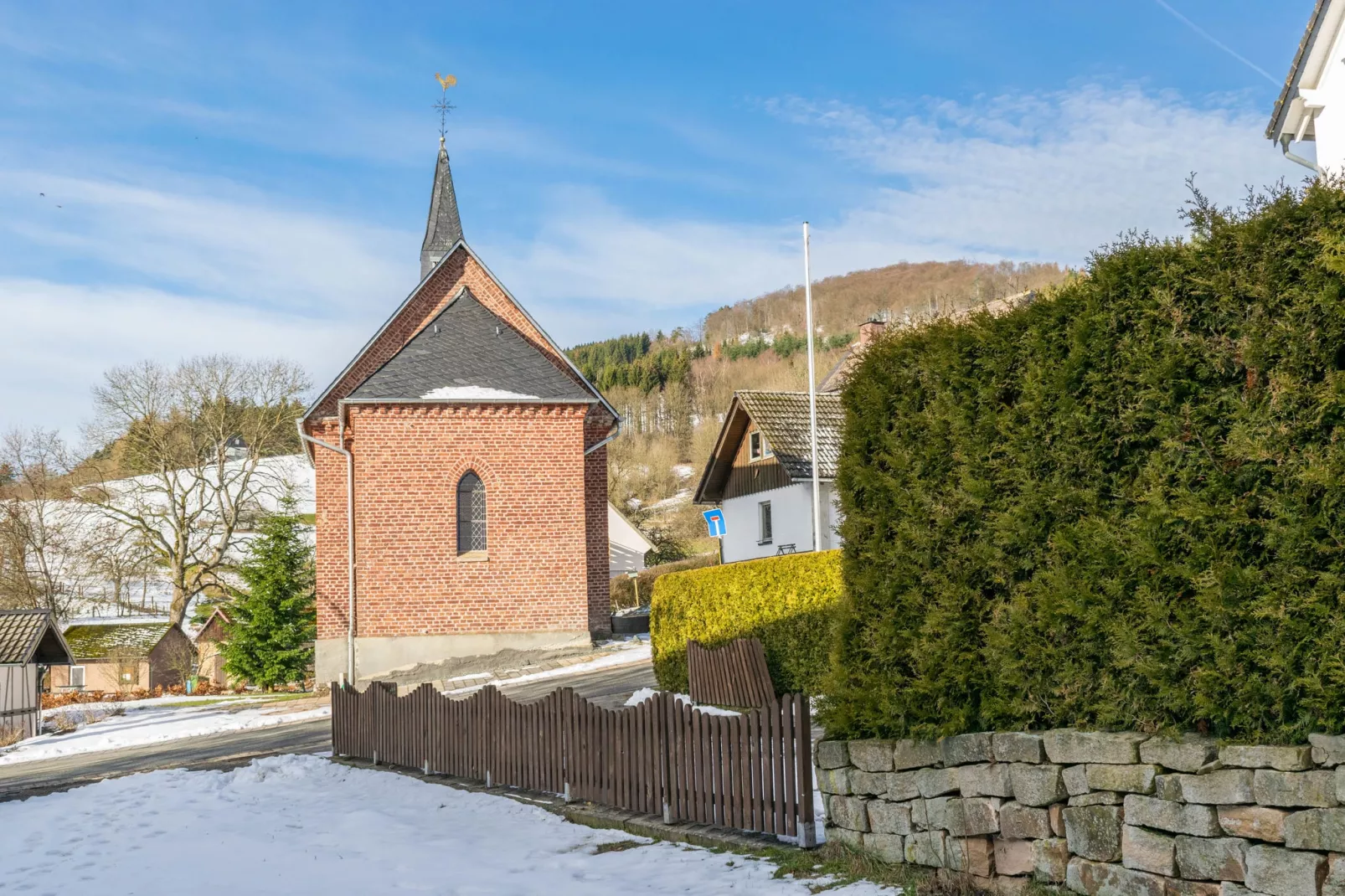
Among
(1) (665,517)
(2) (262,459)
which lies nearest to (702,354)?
(1) (665,517)

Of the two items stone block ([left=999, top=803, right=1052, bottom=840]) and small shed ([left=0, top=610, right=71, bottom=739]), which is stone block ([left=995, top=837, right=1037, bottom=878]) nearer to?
stone block ([left=999, top=803, right=1052, bottom=840])

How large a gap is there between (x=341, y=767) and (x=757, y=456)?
79.5 feet

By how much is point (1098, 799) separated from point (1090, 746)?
10.6 inches

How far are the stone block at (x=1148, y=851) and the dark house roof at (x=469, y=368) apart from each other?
2050cm

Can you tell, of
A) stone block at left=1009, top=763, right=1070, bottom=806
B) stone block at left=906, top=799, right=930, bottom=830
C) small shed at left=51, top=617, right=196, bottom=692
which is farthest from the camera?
small shed at left=51, top=617, right=196, bottom=692

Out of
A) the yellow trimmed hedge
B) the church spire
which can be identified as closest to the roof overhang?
the yellow trimmed hedge

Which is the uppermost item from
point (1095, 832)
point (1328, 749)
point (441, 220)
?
point (441, 220)

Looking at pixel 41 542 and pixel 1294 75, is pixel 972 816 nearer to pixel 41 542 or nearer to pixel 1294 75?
pixel 1294 75

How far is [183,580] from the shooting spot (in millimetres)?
45125

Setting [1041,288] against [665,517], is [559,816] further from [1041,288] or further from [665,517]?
[665,517]

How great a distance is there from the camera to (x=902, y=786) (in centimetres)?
696

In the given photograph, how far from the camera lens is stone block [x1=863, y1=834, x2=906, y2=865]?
22.7ft

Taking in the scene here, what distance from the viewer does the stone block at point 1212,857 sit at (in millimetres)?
5125

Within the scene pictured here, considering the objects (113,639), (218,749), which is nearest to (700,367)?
(113,639)
